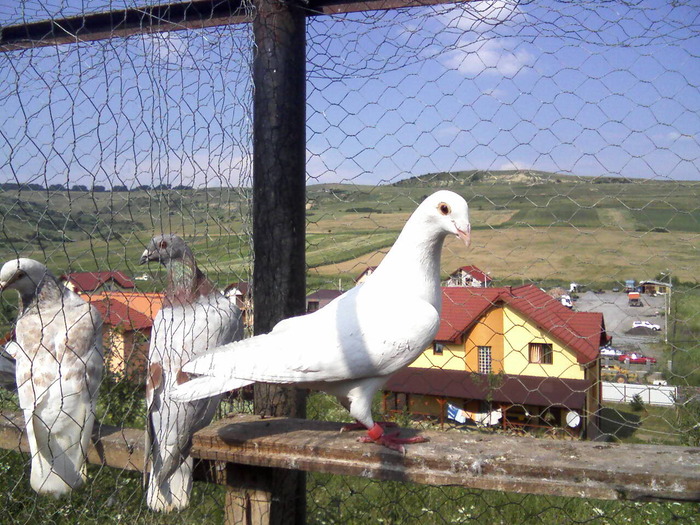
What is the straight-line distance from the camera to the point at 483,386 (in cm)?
342

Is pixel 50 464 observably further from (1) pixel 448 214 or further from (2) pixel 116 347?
(1) pixel 448 214

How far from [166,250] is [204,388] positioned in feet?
4.37

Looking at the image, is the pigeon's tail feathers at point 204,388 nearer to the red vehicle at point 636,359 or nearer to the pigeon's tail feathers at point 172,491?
the pigeon's tail feathers at point 172,491

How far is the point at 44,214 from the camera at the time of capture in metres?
1.63

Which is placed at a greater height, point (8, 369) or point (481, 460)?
point (481, 460)

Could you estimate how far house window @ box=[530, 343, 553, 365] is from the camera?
103 inches

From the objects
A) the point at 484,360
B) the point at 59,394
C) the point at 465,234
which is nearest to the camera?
the point at 465,234

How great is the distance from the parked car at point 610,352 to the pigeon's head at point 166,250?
1876 millimetres

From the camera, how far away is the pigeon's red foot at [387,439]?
1.56 metres

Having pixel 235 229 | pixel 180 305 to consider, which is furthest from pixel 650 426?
pixel 180 305

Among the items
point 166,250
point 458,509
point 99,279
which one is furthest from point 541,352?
point 99,279

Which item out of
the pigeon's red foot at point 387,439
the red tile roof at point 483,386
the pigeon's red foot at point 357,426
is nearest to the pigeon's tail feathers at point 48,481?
the pigeon's red foot at point 357,426

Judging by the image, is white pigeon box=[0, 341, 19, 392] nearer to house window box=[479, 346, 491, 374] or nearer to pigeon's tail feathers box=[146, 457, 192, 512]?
pigeon's tail feathers box=[146, 457, 192, 512]

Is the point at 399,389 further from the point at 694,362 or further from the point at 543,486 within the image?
the point at 543,486
